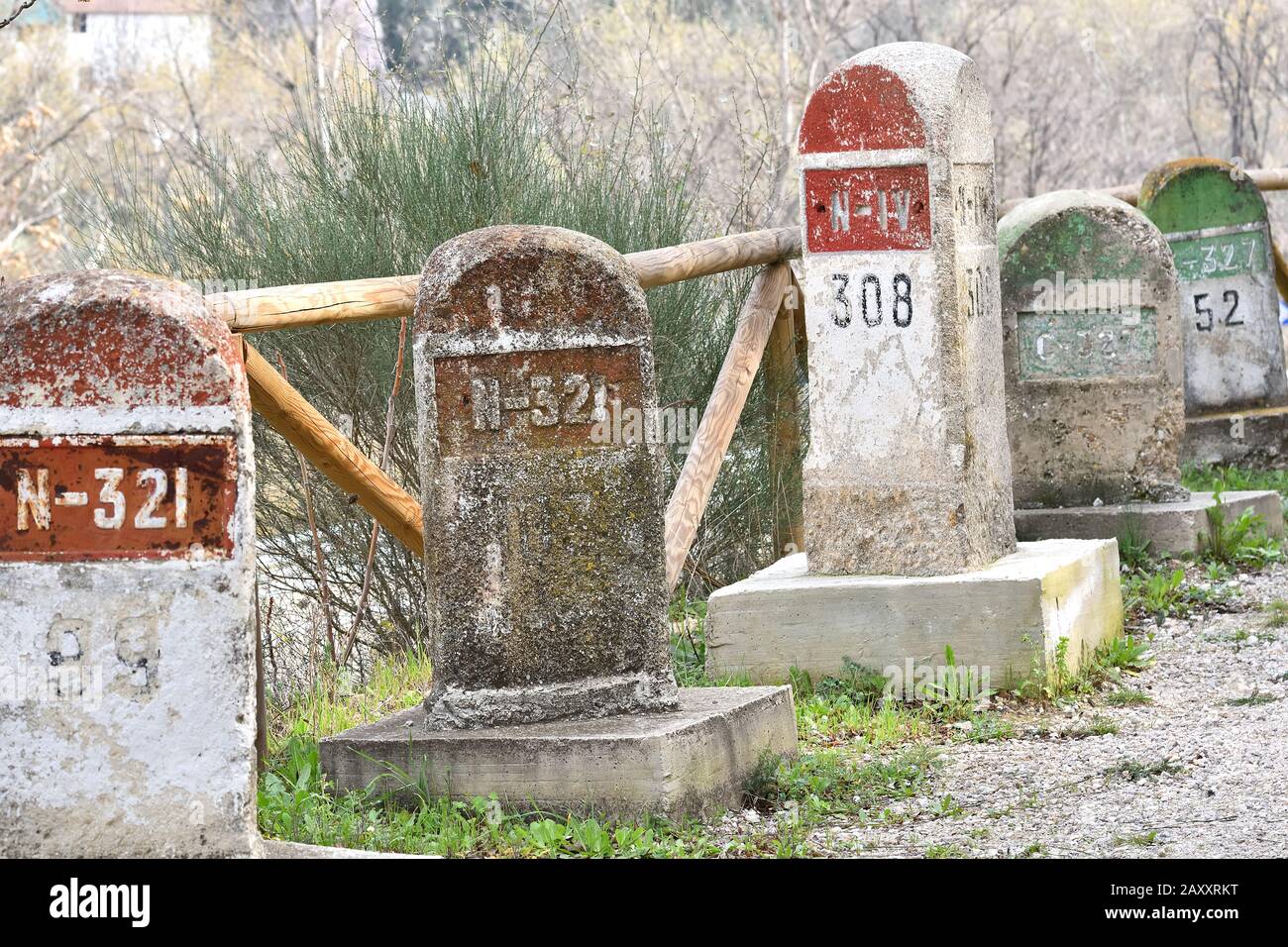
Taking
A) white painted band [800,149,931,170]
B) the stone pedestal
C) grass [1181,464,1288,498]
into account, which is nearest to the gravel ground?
the stone pedestal

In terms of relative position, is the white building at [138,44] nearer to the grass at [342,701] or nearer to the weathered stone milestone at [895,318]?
the grass at [342,701]

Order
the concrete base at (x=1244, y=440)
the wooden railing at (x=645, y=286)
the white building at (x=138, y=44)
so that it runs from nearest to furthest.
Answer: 1. the wooden railing at (x=645, y=286)
2. the concrete base at (x=1244, y=440)
3. the white building at (x=138, y=44)

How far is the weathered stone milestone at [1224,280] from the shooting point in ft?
28.9

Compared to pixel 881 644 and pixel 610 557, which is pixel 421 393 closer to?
pixel 610 557

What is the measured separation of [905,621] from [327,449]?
75.4 inches

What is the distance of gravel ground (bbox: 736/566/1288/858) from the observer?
3.57m

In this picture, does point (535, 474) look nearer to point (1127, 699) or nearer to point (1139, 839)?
point (1139, 839)

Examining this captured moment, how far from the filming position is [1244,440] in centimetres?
869

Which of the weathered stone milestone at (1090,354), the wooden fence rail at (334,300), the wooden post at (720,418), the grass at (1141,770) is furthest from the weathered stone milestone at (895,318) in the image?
the weathered stone milestone at (1090,354)

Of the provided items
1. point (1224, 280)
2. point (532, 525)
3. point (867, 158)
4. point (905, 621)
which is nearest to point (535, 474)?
point (532, 525)

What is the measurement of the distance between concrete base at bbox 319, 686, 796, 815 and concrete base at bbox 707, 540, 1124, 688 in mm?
1170

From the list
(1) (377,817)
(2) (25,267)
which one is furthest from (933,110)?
(2) (25,267)

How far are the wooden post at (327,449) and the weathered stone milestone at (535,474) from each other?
26 cm
